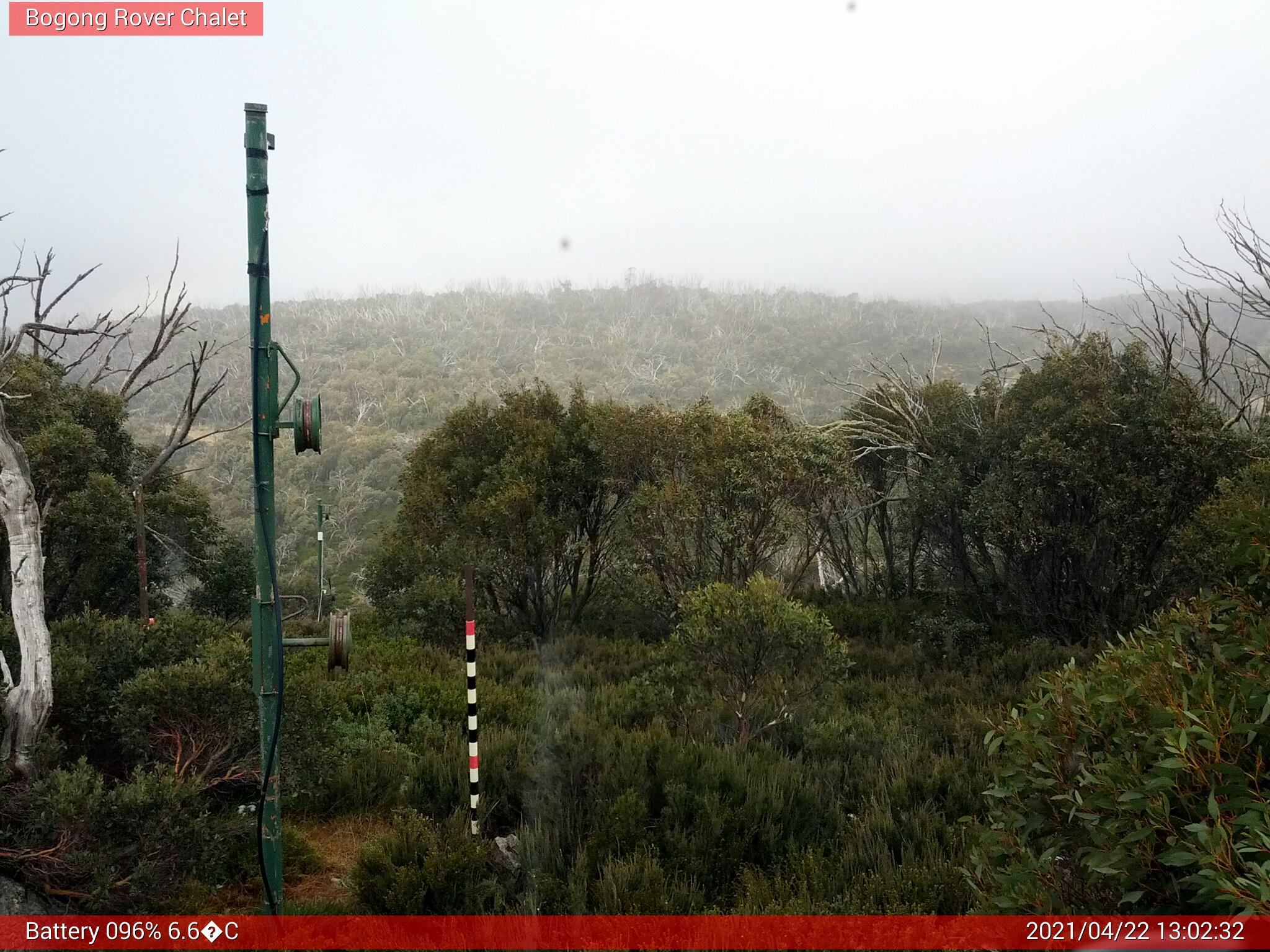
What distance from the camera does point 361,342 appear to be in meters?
79.4

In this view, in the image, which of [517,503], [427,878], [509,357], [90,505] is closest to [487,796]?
[427,878]

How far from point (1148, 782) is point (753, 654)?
21.8 feet

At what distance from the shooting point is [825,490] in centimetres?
1647

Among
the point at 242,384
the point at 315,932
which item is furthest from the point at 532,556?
the point at 242,384

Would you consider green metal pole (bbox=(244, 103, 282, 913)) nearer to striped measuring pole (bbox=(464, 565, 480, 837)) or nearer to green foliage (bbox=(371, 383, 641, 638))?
striped measuring pole (bbox=(464, 565, 480, 837))

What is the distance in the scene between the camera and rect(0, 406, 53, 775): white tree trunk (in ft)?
17.2

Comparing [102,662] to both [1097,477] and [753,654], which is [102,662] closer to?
[753,654]

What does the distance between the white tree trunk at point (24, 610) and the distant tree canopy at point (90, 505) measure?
5.42 metres

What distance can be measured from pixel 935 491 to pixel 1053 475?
8.03 ft

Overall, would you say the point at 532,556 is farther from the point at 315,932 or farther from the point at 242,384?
the point at 242,384

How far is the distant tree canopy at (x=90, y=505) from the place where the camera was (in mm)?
10969

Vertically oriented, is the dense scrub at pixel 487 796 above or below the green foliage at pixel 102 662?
below

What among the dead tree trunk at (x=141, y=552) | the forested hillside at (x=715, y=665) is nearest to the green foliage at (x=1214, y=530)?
the forested hillside at (x=715, y=665)

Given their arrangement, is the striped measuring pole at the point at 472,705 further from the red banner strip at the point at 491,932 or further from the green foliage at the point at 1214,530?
the green foliage at the point at 1214,530
